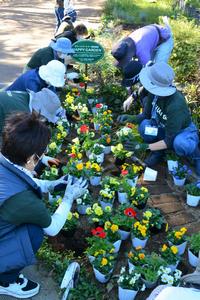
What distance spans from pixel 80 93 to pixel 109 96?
1.39 ft

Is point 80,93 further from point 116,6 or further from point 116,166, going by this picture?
point 116,6

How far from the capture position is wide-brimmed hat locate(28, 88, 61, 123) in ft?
12.8

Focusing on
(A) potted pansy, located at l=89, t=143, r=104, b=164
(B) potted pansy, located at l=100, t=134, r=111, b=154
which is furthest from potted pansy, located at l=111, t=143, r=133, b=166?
(B) potted pansy, located at l=100, t=134, r=111, b=154

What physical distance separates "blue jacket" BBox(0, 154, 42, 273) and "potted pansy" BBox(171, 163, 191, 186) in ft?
5.98

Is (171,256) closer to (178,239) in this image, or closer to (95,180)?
(178,239)

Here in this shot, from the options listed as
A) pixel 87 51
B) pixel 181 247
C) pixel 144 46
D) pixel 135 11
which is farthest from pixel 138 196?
pixel 135 11

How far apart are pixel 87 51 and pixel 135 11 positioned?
20.2 ft

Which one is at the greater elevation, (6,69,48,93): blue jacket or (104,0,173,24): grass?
(6,69,48,93): blue jacket

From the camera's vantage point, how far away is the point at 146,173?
4.18m

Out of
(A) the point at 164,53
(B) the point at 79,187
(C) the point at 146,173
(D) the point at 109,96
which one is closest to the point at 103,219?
(B) the point at 79,187

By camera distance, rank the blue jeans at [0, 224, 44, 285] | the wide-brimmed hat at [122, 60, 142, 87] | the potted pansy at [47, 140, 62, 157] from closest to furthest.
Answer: the blue jeans at [0, 224, 44, 285] → the potted pansy at [47, 140, 62, 157] → the wide-brimmed hat at [122, 60, 142, 87]

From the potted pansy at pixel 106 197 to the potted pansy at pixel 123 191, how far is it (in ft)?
0.35

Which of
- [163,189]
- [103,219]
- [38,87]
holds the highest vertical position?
[38,87]

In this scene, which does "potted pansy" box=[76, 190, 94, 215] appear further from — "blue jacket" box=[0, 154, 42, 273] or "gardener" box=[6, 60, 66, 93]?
"gardener" box=[6, 60, 66, 93]
